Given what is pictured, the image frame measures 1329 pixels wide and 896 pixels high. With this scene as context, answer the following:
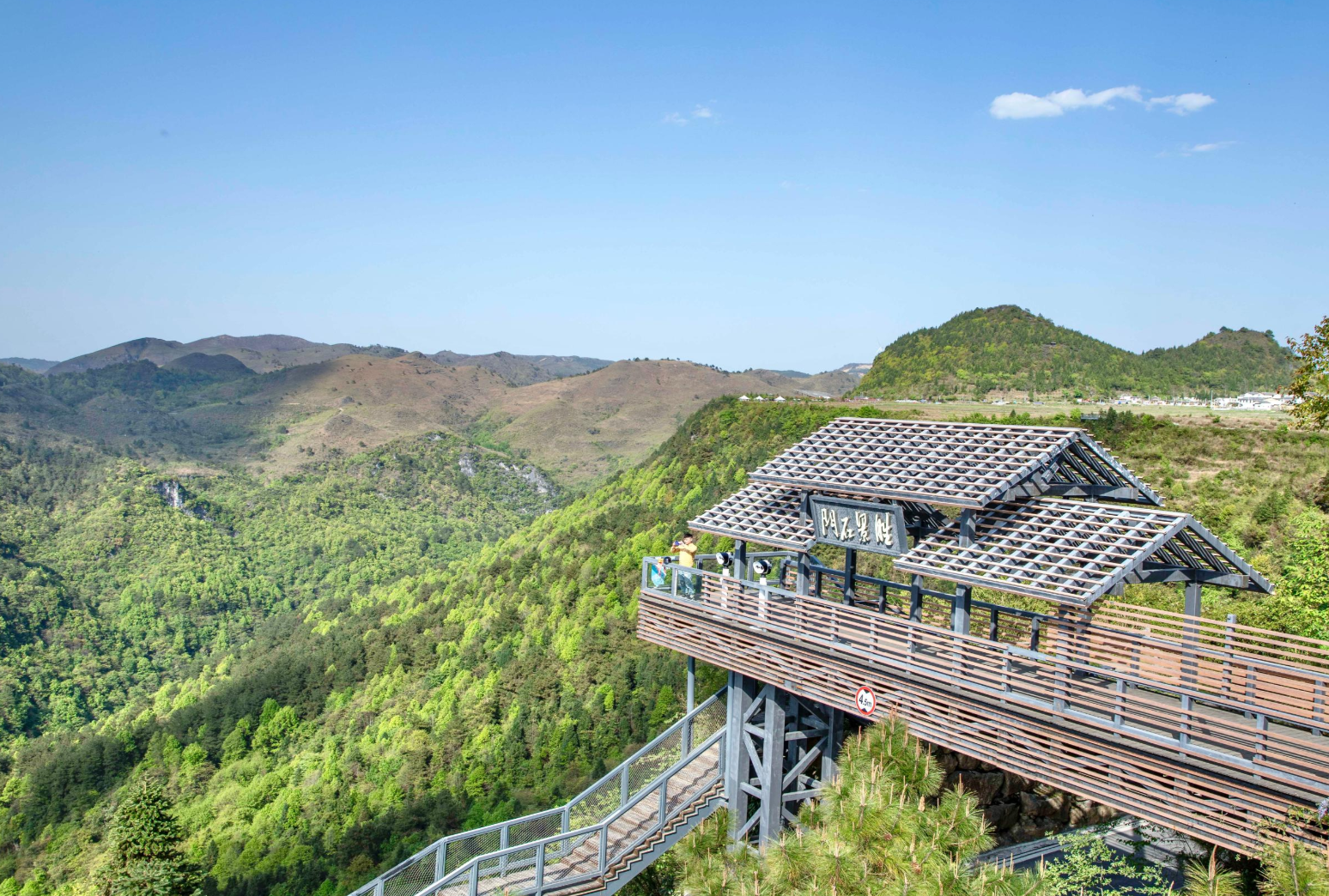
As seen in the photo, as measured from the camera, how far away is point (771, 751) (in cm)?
1501

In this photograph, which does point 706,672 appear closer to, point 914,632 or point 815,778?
point 815,778

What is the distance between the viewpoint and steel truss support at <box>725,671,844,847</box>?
15.0 metres

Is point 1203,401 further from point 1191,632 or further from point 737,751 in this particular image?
point 1191,632

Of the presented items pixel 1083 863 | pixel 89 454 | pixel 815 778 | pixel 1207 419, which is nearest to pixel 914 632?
pixel 1083 863

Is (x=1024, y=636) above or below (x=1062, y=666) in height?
below

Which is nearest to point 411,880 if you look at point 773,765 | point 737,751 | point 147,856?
point 737,751

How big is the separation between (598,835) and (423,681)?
131 ft

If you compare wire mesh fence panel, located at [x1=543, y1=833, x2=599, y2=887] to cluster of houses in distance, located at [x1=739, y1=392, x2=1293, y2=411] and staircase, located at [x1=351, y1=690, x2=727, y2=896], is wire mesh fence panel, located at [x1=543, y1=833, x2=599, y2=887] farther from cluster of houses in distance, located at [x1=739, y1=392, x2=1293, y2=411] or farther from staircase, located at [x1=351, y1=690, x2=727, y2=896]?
cluster of houses in distance, located at [x1=739, y1=392, x2=1293, y2=411]

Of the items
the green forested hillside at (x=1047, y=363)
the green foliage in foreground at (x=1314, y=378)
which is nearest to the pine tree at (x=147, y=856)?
the green foliage in foreground at (x=1314, y=378)

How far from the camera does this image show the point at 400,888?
13266mm

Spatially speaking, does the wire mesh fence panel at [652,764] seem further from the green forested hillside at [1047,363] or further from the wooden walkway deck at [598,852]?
the green forested hillside at [1047,363]

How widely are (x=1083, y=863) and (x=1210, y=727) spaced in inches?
105

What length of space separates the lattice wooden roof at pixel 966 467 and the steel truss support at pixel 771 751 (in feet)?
13.2

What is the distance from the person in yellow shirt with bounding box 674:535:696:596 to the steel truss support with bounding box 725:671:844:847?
175 cm
